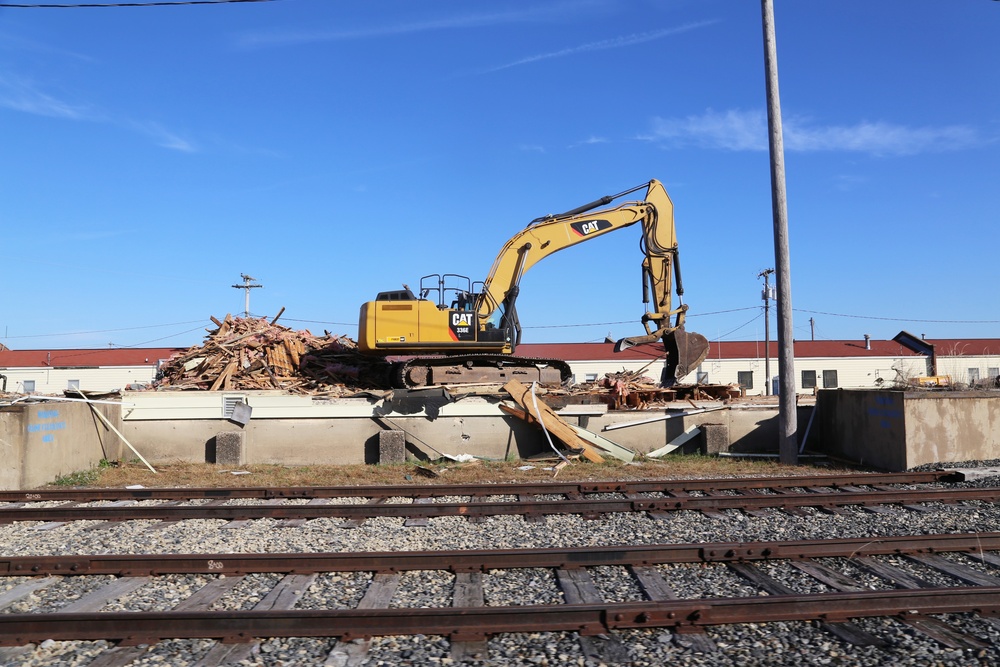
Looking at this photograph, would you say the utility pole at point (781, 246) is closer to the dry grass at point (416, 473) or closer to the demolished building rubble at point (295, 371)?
the dry grass at point (416, 473)

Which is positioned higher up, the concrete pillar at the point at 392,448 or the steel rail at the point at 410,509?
the concrete pillar at the point at 392,448

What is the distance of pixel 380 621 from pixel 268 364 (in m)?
13.5

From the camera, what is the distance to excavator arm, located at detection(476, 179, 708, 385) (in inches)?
654


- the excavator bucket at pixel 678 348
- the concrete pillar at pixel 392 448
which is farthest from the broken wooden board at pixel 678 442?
the concrete pillar at pixel 392 448

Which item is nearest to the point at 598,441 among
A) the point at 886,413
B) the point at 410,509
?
the point at 886,413

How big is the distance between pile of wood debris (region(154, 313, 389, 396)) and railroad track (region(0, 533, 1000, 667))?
9705mm

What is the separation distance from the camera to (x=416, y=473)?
41.1 ft

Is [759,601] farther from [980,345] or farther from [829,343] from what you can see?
[980,345]

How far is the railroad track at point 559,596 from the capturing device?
479 centimetres

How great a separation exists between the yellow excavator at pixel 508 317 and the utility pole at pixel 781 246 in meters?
3.18

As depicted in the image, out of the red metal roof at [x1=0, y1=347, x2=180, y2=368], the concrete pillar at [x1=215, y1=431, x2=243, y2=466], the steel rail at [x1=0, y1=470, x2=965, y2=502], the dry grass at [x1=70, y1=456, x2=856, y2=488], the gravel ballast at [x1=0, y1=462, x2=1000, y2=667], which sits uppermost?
the red metal roof at [x1=0, y1=347, x2=180, y2=368]

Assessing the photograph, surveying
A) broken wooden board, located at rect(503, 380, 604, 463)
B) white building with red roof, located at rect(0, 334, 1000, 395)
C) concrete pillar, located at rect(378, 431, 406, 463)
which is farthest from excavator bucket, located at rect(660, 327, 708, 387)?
white building with red roof, located at rect(0, 334, 1000, 395)

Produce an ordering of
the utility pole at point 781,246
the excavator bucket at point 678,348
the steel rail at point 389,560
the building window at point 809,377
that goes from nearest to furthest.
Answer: the steel rail at point 389,560
the utility pole at point 781,246
the excavator bucket at point 678,348
the building window at point 809,377

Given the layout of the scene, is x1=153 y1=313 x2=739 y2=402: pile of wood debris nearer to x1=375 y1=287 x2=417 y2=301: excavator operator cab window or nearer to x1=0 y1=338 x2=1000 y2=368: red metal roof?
x1=375 y1=287 x2=417 y2=301: excavator operator cab window
